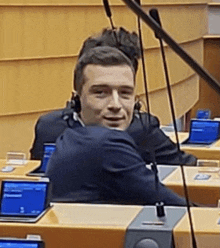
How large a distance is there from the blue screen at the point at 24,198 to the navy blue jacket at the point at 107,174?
0.31m

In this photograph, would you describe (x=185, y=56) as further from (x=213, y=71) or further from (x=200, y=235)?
(x=213, y=71)

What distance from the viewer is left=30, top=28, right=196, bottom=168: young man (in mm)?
3369

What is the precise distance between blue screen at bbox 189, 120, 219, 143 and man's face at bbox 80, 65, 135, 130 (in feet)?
4.38

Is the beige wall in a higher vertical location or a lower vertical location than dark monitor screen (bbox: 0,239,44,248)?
higher

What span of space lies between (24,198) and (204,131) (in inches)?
85.2

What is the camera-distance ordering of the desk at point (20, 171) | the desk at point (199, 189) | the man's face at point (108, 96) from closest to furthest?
1. the man's face at point (108, 96)
2. the desk at point (199, 189)
3. the desk at point (20, 171)

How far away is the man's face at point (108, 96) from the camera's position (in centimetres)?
258

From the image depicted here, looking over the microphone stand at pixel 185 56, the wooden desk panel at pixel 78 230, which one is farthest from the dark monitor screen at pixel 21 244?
the microphone stand at pixel 185 56

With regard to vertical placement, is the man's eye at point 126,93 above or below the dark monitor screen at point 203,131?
above

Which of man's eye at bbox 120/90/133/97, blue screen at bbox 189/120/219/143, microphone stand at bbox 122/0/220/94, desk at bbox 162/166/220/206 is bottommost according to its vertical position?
desk at bbox 162/166/220/206

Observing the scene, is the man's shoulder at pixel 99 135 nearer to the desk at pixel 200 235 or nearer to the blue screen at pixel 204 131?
the desk at pixel 200 235

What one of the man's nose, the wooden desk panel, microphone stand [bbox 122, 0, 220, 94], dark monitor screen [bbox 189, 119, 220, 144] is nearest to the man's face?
the man's nose

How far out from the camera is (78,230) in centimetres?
174

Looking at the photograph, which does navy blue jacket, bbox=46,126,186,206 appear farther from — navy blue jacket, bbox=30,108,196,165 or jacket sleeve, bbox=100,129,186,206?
navy blue jacket, bbox=30,108,196,165
